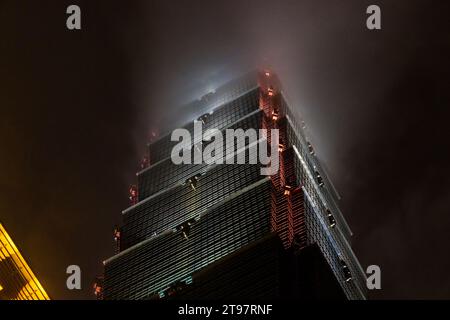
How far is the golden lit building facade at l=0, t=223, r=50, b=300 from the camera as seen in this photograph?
72.8 m

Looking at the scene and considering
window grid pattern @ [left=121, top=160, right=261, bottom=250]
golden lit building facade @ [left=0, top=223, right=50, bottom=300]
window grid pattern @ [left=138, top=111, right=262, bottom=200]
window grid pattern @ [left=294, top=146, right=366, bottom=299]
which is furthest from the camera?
window grid pattern @ [left=138, top=111, right=262, bottom=200]

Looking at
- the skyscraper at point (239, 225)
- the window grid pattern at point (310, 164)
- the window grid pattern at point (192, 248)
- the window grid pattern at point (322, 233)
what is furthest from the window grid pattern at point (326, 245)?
the window grid pattern at point (310, 164)

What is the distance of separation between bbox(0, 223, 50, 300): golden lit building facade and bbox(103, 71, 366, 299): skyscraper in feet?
106

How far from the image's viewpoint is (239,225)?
125375mm

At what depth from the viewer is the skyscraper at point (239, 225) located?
10900 centimetres

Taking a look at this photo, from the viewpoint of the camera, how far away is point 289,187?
133625mm

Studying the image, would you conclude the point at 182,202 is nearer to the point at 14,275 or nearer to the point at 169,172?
the point at 169,172

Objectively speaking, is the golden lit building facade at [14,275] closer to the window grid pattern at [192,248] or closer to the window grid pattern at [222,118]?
the window grid pattern at [192,248]

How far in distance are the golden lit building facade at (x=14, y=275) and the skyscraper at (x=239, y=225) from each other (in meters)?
32.4

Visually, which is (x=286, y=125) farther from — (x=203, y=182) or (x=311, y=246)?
(x=311, y=246)

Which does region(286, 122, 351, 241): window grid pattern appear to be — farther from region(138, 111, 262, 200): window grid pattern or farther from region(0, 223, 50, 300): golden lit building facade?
region(0, 223, 50, 300): golden lit building facade

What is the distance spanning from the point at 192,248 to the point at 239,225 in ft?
39.6

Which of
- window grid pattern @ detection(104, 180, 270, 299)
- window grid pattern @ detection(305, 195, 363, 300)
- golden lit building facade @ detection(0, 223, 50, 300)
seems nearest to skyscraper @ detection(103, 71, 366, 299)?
window grid pattern @ detection(104, 180, 270, 299)
